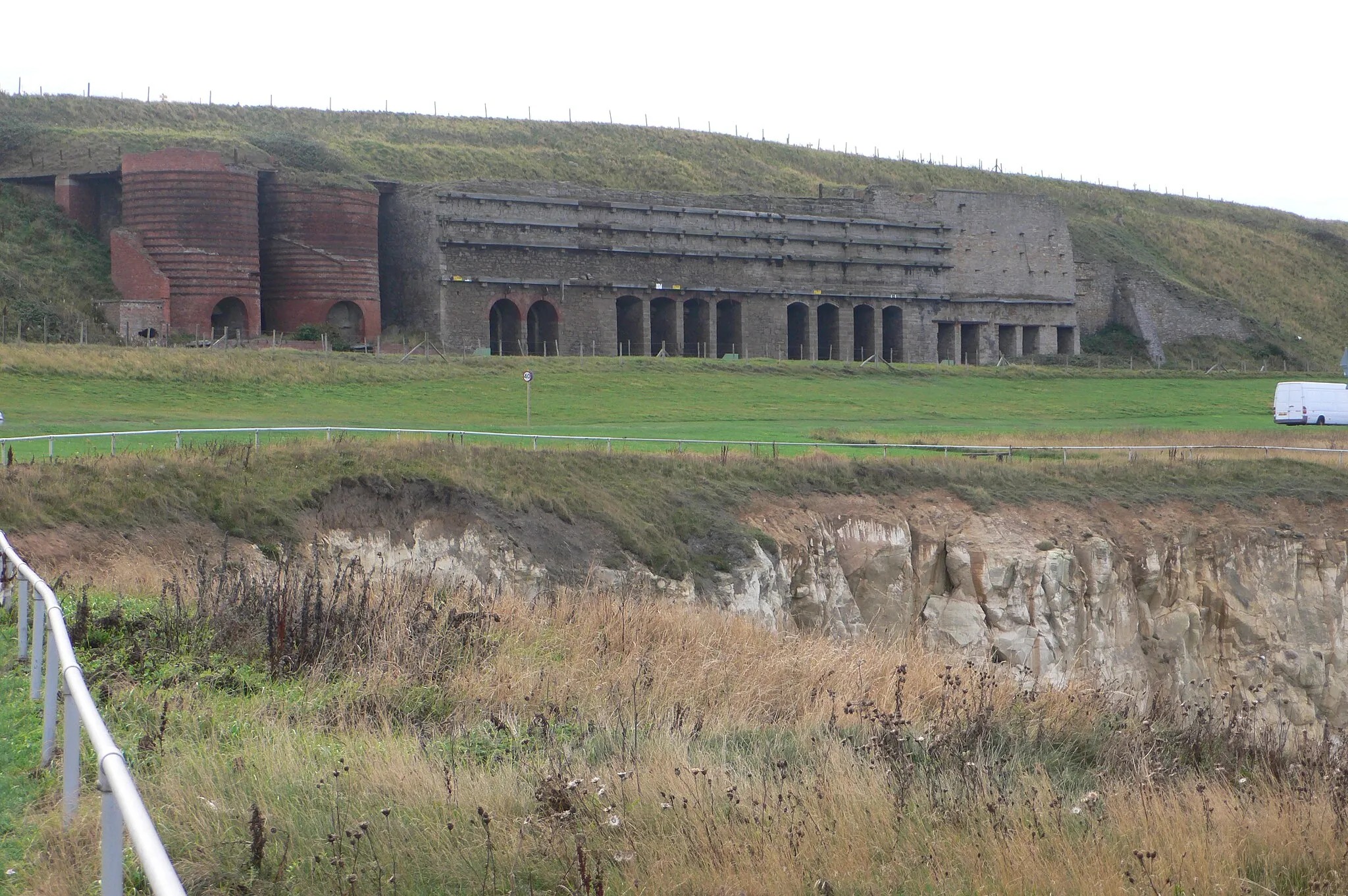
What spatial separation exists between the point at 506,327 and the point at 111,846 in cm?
5980

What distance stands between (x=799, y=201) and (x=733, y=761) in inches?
2498

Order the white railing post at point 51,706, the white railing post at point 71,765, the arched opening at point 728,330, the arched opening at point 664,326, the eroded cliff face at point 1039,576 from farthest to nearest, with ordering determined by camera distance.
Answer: the arched opening at point 728,330
the arched opening at point 664,326
the eroded cliff face at point 1039,576
the white railing post at point 51,706
the white railing post at point 71,765

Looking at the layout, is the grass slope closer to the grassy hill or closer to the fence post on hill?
the grassy hill

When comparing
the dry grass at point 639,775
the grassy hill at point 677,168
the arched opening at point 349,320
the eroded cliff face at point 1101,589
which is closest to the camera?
the dry grass at point 639,775

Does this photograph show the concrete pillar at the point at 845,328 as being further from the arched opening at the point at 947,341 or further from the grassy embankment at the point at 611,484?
the grassy embankment at the point at 611,484

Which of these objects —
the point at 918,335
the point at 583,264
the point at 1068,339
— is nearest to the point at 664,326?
the point at 583,264

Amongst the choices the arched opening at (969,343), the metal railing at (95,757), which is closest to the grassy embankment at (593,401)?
the arched opening at (969,343)

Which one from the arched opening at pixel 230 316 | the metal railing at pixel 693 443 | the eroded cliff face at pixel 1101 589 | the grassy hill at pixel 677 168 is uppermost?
the grassy hill at pixel 677 168

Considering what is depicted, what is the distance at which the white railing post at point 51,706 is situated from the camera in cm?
716

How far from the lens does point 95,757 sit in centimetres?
641

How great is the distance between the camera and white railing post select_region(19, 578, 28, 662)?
1001 centimetres

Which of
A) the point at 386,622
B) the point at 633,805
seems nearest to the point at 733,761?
the point at 633,805

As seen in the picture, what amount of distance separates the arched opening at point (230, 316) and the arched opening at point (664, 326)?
19.8 metres

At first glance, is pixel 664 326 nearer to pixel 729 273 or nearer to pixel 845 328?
pixel 729 273
